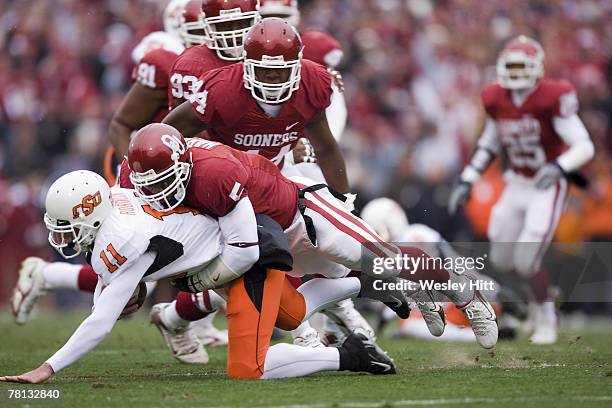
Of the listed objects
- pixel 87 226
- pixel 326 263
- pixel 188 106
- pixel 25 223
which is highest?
pixel 188 106

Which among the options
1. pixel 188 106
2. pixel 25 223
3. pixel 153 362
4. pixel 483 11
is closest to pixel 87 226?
pixel 188 106

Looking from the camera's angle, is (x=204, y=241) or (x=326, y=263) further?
(x=326, y=263)

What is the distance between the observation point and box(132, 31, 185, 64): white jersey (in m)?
6.61

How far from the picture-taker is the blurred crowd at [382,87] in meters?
11.1

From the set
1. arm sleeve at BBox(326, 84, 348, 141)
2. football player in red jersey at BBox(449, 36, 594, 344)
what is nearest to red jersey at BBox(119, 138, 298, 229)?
arm sleeve at BBox(326, 84, 348, 141)

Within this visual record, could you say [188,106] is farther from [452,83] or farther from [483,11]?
[483,11]

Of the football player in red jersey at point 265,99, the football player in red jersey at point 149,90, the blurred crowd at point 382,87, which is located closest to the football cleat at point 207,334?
the football player in red jersey at point 149,90

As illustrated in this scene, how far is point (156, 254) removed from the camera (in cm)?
468

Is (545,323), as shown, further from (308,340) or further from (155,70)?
(155,70)

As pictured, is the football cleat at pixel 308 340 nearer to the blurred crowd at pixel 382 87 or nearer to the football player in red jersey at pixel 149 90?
the football player in red jersey at pixel 149 90

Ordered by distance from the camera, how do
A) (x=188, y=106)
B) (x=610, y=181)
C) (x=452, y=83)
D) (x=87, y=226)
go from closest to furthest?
(x=87, y=226)
(x=188, y=106)
(x=610, y=181)
(x=452, y=83)

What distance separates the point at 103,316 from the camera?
4.58 meters

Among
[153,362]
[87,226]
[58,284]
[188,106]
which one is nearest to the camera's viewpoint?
[87,226]

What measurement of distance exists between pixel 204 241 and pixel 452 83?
25.2 feet
